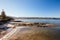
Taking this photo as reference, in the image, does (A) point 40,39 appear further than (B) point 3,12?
No

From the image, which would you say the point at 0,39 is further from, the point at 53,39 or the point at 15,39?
the point at 53,39

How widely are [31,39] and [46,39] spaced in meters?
2.19

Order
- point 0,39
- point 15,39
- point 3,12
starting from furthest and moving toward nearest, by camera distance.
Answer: point 3,12 → point 15,39 → point 0,39

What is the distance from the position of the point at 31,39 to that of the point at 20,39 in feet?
5.21

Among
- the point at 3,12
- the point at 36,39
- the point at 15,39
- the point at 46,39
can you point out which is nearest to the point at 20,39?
the point at 15,39

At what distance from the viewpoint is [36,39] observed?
15.7 metres

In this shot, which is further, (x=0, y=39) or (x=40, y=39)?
(x=40, y=39)

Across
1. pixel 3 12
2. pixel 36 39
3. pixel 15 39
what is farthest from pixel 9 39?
pixel 3 12

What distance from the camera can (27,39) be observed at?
15633 mm

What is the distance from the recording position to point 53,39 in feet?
51.6

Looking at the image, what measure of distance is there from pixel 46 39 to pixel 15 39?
4.49 metres

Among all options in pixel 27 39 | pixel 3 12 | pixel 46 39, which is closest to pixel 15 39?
pixel 27 39

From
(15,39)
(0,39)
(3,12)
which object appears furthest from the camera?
(3,12)

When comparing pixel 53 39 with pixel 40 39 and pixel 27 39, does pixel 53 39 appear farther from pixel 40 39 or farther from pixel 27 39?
pixel 27 39
